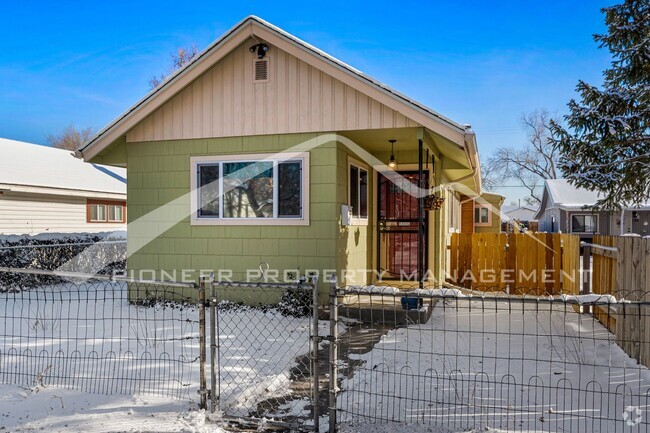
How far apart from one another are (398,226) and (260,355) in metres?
5.31

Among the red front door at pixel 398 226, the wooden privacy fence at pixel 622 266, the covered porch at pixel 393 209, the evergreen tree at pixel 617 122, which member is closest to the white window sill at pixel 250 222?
the covered porch at pixel 393 209

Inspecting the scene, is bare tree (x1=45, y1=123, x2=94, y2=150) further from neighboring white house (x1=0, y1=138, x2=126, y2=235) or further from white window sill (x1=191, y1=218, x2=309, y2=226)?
white window sill (x1=191, y1=218, x2=309, y2=226)

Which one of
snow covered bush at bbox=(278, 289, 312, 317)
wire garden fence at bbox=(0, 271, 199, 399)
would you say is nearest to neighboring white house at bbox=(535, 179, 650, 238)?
snow covered bush at bbox=(278, 289, 312, 317)

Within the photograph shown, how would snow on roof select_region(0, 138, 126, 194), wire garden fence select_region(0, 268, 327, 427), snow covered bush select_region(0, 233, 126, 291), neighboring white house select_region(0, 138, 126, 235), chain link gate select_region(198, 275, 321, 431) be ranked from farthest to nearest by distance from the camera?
snow on roof select_region(0, 138, 126, 194) < neighboring white house select_region(0, 138, 126, 235) < snow covered bush select_region(0, 233, 126, 291) < wire garden fence select_region(0, 268, 327, 427) < chain link gate select_region(198, 275, 321, 431)

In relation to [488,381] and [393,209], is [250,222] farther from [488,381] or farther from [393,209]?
[488,381]

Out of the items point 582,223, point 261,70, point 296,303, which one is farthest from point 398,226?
point 582,223

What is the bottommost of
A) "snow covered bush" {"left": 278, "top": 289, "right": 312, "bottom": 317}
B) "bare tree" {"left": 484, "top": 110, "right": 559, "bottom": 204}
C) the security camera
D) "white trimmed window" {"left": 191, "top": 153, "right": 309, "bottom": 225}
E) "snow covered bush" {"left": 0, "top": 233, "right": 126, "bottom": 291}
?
"snow covered bush" {"left": 278, "top": 289, "right": 312, "bottom": 317}

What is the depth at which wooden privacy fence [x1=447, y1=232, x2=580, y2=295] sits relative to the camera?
32.1 feet

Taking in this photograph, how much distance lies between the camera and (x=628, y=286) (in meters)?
5.18

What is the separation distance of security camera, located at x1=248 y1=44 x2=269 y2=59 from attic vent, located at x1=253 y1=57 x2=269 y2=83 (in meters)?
0.08

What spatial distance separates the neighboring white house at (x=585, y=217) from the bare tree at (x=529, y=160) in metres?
14.1

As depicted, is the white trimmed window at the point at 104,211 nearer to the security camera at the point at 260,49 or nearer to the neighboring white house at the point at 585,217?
the security camera at the point at 260,49

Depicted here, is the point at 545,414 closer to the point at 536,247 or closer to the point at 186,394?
the point at 186,394

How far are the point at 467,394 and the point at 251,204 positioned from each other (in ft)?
16.3
